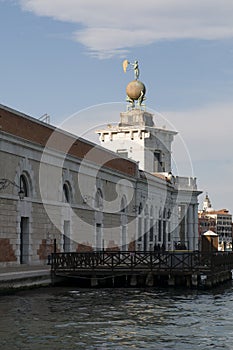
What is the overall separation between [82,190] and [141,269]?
10.5 metres

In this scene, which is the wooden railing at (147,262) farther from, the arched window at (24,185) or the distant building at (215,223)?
the distant building at (215,223)

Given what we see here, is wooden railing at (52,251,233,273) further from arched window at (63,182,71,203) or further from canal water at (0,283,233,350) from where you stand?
arched window at (63,182,71,203)

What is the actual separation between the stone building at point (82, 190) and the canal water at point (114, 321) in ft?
18.3

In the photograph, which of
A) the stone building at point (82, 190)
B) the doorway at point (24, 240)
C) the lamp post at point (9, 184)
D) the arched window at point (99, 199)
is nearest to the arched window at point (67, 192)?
the stone building at point (82, 190)

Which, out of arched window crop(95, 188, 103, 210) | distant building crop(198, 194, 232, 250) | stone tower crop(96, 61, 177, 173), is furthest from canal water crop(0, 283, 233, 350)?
distant building crop(198, 194, 232, 250)

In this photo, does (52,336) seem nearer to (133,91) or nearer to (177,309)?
(177,309)

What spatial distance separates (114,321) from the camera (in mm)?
18969

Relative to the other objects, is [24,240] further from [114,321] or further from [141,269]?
[114,321]

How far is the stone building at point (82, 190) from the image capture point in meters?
30.7

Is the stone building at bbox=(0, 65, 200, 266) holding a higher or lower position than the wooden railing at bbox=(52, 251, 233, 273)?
higher

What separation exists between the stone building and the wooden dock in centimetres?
248

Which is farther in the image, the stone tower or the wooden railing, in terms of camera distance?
the stone tower

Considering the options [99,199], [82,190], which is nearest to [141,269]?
[82,190]

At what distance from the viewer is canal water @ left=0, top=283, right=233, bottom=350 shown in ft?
52.0
